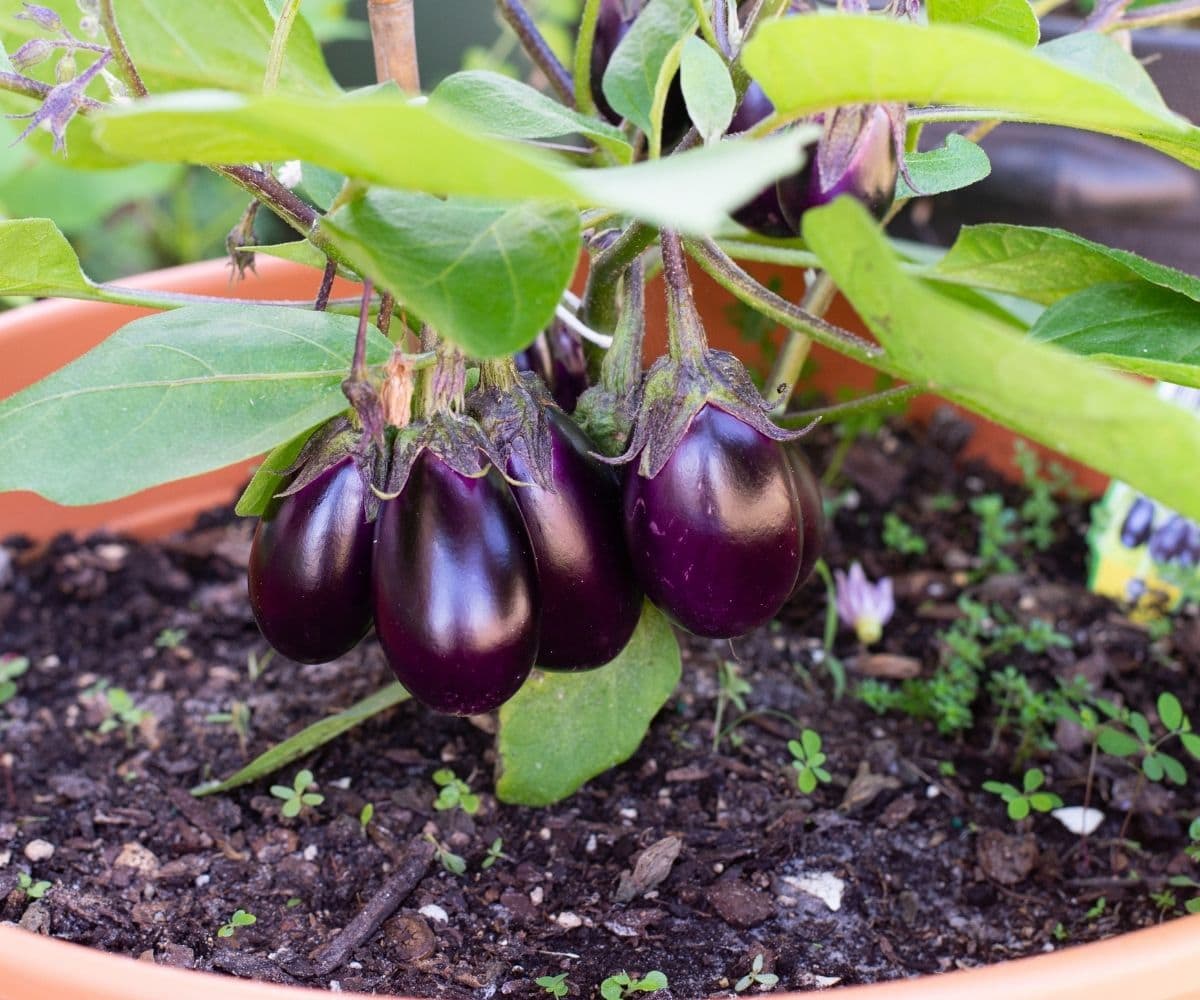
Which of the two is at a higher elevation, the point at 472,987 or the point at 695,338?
the point at 695,338

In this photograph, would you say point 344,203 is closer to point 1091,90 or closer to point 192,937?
point 1091,90

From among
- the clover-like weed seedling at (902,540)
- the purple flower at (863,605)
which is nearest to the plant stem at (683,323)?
the purple flower at (863,605)

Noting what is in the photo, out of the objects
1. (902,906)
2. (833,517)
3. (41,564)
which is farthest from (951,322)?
(41,564)

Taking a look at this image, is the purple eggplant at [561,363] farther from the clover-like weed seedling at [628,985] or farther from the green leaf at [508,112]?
the clover-like weed seedling at [628,985]

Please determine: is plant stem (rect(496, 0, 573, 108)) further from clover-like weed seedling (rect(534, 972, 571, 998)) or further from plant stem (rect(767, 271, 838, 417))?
clover-like weed seedling (rect(534, 972, 571, 998))

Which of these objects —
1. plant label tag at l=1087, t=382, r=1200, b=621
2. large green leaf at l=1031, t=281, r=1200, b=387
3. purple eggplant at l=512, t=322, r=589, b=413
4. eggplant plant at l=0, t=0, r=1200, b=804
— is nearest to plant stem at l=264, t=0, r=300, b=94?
eggplant plant at l=0, t=0, r=1200, b=804

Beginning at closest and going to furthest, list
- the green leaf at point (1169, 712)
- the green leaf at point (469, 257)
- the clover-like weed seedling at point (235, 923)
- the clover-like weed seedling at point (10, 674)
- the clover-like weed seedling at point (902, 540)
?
the green leaf at point (469, 257) → the clover-like weed seedling at point (235, 923) → the green leaf at point (1169, 712) → the clover-like weed seedling at point (10, 674) → the clover-like weed seedling at point (902, 540)
